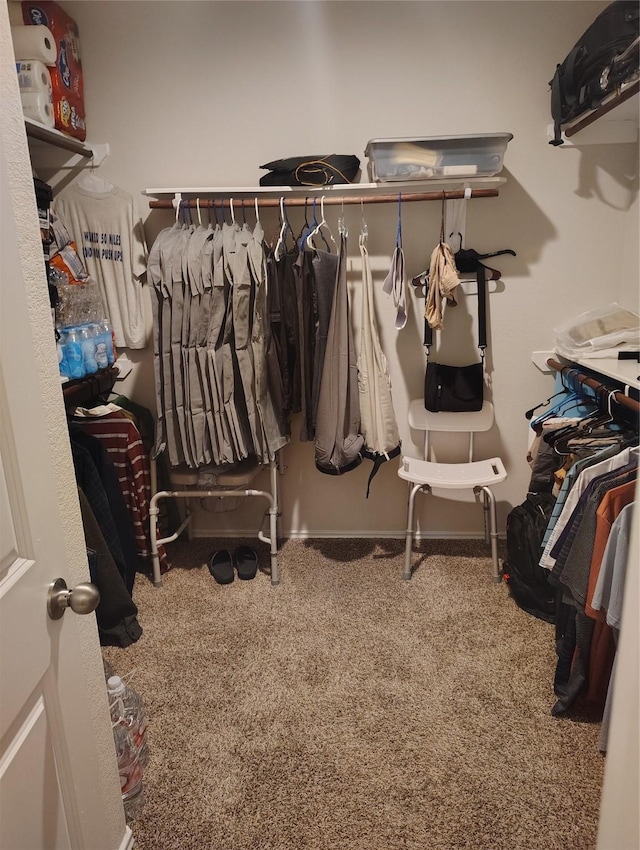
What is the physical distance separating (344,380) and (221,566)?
105cm

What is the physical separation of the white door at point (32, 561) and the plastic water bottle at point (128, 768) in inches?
15.5

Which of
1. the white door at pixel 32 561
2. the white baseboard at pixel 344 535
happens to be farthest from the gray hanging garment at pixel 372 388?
the white door at pixel 32 561

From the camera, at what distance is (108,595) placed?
2098 mm

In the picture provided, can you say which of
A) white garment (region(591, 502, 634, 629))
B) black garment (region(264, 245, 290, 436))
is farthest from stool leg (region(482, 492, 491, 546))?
white garment (region(591, 502, 634, 629))

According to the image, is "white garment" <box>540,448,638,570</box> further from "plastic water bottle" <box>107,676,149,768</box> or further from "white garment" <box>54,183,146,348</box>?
"white garment" <box>54,183,146,348</box>

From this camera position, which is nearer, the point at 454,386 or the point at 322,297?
the point at 322,297

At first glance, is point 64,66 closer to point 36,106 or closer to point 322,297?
point 36,106

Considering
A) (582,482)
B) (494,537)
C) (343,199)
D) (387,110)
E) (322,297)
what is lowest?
(494,537)

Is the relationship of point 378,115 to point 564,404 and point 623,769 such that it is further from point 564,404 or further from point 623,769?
point 623,769

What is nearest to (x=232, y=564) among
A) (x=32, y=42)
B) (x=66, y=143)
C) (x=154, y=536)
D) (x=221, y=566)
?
(x=221, y=566)

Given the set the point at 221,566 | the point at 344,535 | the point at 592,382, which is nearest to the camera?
the point at 592,382

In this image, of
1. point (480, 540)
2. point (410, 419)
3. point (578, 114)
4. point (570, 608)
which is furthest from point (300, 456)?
point (578, 114)

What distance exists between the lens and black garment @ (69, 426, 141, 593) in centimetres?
222

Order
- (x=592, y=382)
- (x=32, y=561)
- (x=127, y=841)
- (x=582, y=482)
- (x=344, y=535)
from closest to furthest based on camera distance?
(x=32, y=561) < (x=127, y=841) < (x=582, y=482) < (x=592, y=382) < (x=344, y=535)
